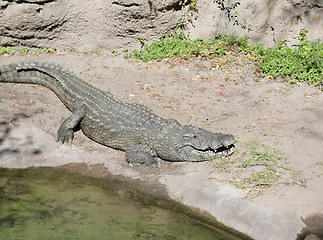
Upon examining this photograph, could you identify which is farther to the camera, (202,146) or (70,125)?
(70,125)

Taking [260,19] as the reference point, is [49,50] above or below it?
below

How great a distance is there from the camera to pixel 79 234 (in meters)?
5.28

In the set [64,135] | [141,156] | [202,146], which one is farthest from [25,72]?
[202,146]

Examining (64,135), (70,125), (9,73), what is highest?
(9,73)

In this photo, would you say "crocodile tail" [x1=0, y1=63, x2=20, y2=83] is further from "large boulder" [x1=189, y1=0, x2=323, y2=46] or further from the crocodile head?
"large boulder" [x1=189, y1=0, x2=323, y2=46]

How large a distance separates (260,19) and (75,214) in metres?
6.97

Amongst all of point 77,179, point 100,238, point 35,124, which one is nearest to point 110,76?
point 35,124

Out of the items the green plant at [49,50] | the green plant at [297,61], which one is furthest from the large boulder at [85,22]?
the green plant at [297,61]

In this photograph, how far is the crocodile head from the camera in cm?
642

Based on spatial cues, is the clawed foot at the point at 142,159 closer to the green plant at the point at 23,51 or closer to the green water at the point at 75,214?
the green water at the point at 75,214

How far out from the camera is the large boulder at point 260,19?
994cm

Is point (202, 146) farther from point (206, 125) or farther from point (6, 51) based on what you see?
point (6, 51)

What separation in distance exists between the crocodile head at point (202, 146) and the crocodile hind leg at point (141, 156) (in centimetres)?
41

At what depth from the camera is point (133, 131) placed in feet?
22.6
